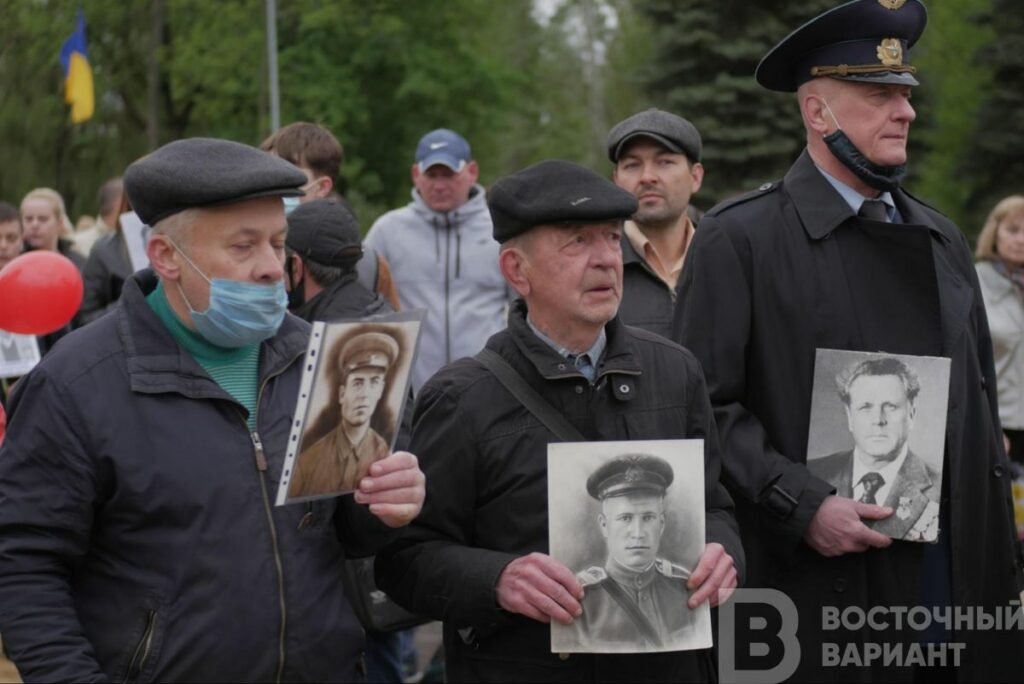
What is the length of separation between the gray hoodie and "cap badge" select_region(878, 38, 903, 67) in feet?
11.8

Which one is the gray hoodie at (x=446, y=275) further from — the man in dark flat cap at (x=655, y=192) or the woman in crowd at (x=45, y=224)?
the woman in crowd at (x=45, y=224)

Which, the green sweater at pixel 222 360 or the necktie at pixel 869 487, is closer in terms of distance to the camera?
the green sweater at pixel 222 360

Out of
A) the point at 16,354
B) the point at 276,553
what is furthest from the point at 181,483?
the point at 16,354

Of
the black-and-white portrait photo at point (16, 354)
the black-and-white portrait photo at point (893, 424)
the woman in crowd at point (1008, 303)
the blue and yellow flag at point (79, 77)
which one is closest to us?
the black-and-white portrait photo at point (893, 424)

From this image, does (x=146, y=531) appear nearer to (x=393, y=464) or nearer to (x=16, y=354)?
(x=393, y=464)

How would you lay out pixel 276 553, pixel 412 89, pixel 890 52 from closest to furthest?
pixel 276 553, pixel 890 52, pixel 412 89

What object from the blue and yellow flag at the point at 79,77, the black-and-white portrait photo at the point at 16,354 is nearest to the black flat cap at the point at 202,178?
the black-and-white portrait photo at the point at 16,354

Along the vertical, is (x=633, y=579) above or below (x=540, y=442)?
below

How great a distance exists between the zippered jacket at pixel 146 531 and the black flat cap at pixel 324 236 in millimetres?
2558

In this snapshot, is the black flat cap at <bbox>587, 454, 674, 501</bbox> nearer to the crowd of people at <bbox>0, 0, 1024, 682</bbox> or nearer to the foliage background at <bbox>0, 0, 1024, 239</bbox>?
the crowd of people at <bbox>0, 0, 1024, 682</bbox>

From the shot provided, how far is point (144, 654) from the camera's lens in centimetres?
324

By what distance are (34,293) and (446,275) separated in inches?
123

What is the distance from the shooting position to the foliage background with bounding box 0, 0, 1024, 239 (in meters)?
25.6

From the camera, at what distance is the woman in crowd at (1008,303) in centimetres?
889
